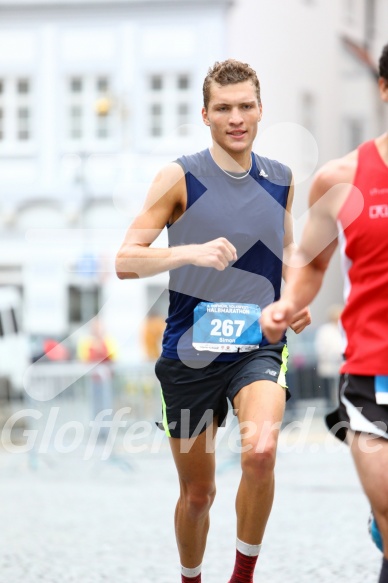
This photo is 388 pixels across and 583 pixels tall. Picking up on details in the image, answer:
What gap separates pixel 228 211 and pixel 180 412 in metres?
0.79

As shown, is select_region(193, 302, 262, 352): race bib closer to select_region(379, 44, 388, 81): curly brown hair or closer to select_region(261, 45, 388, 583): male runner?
select_region(261, 45, 388, 583): male runner

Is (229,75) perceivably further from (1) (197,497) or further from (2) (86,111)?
(2) (86,111)

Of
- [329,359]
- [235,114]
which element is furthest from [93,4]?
[235,114]

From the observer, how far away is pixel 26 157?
34.7m

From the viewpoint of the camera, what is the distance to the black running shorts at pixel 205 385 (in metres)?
5.85

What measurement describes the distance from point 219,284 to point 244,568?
107cm

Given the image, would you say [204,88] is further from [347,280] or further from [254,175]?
[347,280]

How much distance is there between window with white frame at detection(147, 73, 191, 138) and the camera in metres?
34.2

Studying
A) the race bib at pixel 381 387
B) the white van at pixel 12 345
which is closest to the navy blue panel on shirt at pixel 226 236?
the race bib at pixel 381 387

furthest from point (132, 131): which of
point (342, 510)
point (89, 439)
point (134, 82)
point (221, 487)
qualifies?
point (342, 510)

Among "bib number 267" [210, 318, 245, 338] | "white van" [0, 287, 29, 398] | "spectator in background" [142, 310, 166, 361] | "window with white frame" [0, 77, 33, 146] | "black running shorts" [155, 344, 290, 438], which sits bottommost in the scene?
"white van" [0, 287, 29, 398]

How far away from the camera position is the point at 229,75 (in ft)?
19.4

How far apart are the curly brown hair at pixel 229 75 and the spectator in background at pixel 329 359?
39.6 feet

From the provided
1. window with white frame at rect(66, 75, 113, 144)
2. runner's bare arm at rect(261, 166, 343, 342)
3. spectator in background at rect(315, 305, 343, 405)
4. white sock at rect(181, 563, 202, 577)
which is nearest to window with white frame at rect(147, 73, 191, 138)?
window with white frame at rect(66, 75, 113, 144)
